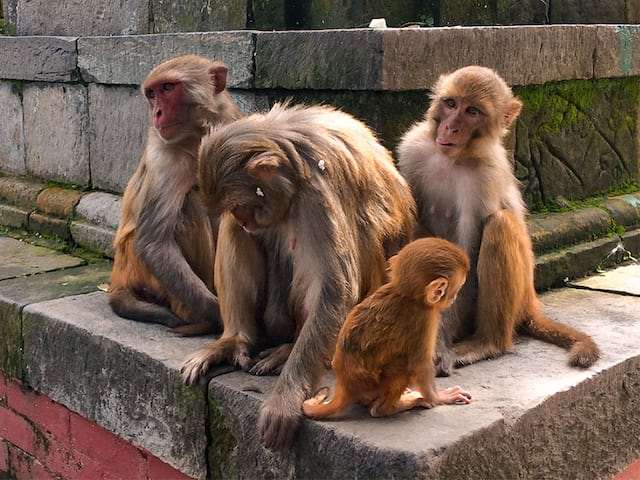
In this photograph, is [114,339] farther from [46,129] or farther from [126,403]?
[46,129]

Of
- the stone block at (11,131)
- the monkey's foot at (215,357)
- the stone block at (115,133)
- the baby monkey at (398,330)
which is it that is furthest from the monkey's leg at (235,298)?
the stone block at (11,131)

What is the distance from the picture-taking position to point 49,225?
671 cm

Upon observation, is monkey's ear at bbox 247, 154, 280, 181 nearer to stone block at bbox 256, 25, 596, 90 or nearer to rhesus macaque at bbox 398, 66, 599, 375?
rhesus macaque at bbox 398, 66, 599, 375

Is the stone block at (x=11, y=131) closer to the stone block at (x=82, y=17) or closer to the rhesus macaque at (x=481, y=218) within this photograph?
the stone block at (x=82, y=17)

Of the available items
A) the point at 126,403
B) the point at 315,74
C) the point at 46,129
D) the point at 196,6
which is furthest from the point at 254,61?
the point at 46,129

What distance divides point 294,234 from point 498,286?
104cm

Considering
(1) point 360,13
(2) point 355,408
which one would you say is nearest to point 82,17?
(1) point 360,13

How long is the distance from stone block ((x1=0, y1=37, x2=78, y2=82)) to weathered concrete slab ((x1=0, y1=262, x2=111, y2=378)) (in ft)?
5.75

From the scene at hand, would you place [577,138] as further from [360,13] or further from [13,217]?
[13,217]

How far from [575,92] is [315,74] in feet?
6.55

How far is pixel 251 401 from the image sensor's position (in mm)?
3545

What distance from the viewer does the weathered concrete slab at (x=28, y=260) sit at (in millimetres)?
5902

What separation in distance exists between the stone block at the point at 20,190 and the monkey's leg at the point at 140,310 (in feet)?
8.42

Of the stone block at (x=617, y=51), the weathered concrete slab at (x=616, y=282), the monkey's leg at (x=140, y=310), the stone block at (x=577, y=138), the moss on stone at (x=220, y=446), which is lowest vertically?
the moss on stone at (x=220, y=446)
